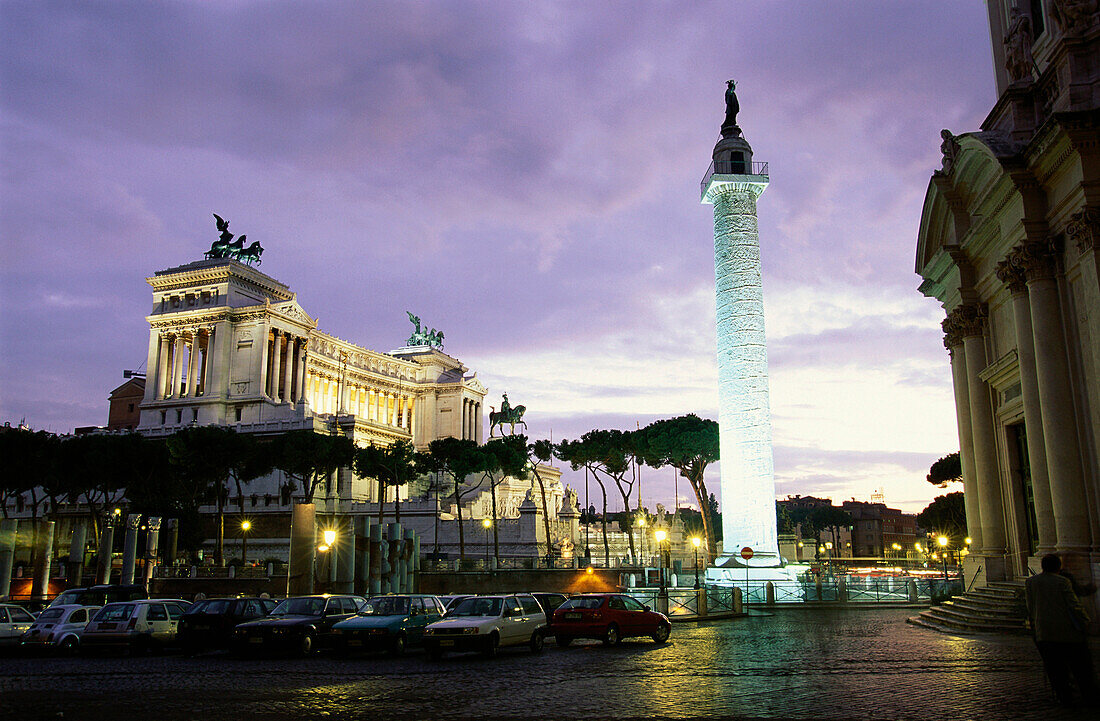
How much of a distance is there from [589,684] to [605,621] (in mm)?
7317

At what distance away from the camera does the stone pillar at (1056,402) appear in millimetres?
18953

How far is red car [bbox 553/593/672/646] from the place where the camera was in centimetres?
2086

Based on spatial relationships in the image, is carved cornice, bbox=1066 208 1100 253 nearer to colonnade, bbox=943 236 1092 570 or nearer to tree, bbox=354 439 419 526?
colonnade, bbox=943 236 1092 570

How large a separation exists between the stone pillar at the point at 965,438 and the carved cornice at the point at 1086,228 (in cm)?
847

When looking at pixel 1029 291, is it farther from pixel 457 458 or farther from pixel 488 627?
pixel 457 458

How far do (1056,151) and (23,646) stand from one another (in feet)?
86.6

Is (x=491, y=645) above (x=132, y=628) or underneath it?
underneath

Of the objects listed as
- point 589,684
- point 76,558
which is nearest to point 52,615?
point 589,684

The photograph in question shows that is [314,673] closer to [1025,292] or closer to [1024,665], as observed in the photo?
[1024,665]

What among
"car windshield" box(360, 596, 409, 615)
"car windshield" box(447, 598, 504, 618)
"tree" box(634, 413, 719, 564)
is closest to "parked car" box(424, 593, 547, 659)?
"car windshield" box(447, 598, 504, 618)

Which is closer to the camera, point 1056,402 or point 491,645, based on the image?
point 491,645

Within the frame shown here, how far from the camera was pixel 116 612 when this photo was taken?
21766 millimetres

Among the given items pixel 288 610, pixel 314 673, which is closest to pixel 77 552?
pixel 288 610

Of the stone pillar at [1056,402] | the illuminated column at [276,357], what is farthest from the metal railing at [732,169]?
the illuminated column at [276,357]
